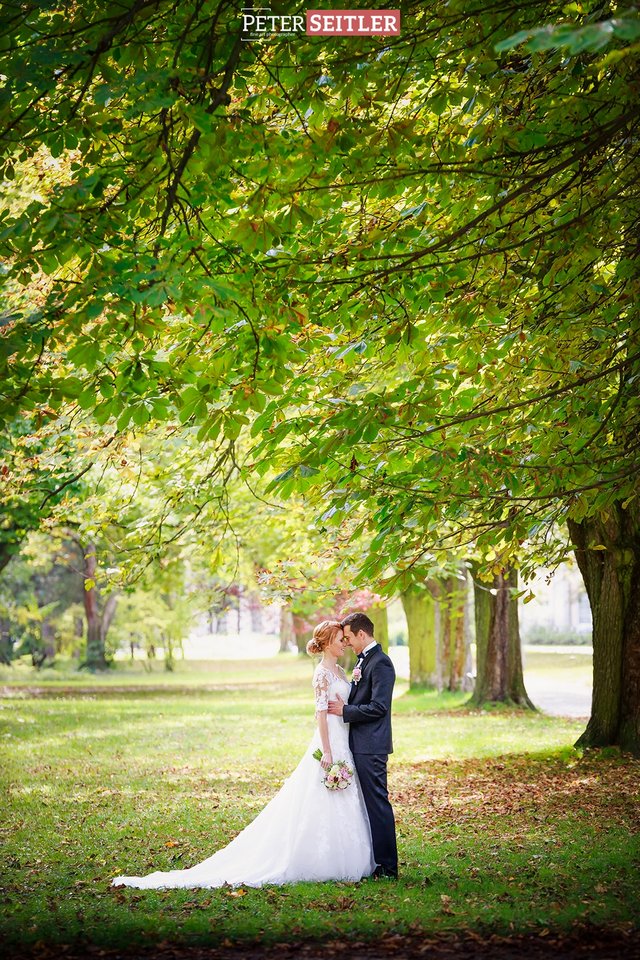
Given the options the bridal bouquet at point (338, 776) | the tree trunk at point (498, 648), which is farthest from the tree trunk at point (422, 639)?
the bridal bouquet at point (338, 776)

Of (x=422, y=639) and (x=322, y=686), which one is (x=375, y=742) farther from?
(x=422, y=639)

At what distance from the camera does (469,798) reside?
1188cm

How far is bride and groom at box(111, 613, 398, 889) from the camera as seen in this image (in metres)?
7.96

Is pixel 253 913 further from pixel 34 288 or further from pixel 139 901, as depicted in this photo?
pixel 34 288

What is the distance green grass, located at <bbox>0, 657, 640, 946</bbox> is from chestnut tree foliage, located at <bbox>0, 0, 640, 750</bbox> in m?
2.59

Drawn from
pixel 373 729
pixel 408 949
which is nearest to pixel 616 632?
pixel 373 729

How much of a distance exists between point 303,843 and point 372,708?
4.00 feet

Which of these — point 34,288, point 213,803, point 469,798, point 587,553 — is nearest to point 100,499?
point 34,288

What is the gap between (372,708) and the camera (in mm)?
8195

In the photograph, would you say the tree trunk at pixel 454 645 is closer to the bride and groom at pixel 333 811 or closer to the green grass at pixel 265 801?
the green grass at pixel 265 801

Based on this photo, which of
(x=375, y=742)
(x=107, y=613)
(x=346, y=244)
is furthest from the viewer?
(x=107, y=613)

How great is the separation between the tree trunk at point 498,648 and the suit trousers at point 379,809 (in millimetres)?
13786

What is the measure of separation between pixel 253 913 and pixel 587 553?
8890 mm

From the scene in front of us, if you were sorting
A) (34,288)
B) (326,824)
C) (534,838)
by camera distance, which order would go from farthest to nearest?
(34,288) < (534,838) < (326,824)
